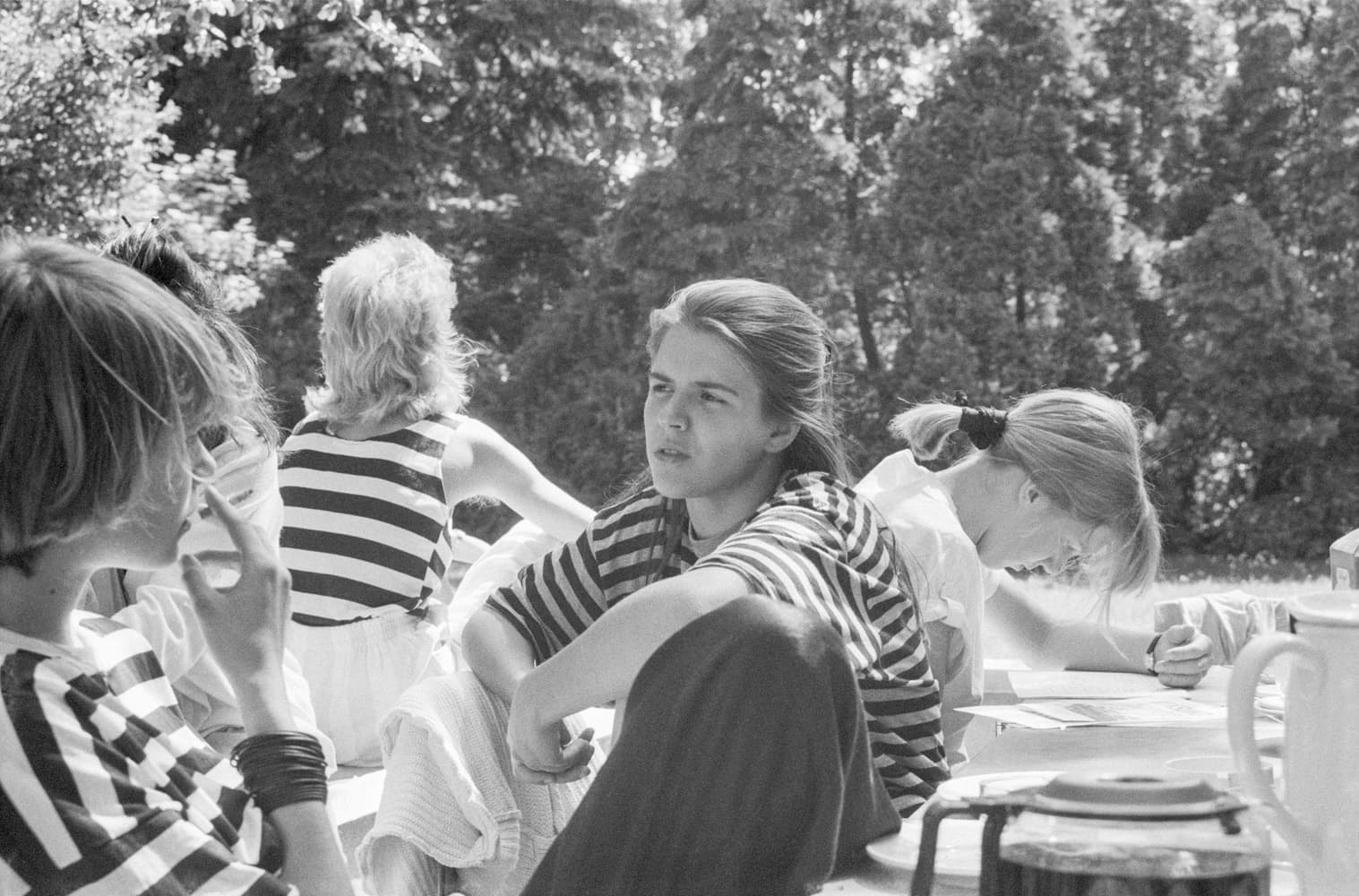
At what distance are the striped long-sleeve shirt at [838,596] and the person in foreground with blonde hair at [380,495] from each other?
1.15 metres

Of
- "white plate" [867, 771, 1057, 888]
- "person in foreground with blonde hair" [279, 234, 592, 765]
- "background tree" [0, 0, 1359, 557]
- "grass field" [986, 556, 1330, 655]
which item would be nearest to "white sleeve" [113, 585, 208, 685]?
"person in foreground with blonde hair" [279, 234, 592, 765]

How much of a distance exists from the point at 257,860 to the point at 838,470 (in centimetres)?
124

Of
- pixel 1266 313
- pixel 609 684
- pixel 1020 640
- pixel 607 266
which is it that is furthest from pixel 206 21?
pixel 1266 313

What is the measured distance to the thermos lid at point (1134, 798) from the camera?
2.85ft

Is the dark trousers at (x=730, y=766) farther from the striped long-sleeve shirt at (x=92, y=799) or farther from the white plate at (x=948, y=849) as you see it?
the striped long-sleeve shirt at (x=92, y=799)

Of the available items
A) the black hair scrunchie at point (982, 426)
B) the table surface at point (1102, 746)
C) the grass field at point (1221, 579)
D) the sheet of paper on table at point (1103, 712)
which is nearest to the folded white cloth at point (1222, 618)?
the black hair scrunchie at point (982, 426)

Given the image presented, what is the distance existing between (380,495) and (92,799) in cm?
254

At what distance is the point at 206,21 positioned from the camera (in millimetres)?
7238

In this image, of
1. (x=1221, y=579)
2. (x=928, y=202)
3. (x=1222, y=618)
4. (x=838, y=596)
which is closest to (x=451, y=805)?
(x=838, y=596)

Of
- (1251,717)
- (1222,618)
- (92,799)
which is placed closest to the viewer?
(1251,717)

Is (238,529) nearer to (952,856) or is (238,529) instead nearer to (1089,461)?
(952,856)

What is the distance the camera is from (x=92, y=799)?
3.91 feet

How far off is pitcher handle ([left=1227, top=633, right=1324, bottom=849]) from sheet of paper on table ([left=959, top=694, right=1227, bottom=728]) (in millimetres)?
1311

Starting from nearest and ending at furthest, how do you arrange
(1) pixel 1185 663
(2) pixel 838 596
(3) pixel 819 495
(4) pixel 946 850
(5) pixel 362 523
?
(4) pixel 946 850
(2) pixel 838 596
(3) pixel 819 495
(1) pixel 1185 663
(5) pixel 362 523
